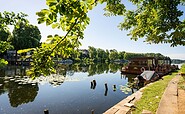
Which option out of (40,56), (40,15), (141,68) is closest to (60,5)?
(40,15)

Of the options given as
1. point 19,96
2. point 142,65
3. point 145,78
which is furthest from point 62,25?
point 142,65

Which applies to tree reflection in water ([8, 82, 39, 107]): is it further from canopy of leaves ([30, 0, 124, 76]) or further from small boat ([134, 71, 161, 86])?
canopy of leaves ([30, 0, 124, 76])

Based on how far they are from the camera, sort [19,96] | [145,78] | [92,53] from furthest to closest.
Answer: [92,53] → [145,78] → [19,96]

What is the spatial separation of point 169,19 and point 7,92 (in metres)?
20.9

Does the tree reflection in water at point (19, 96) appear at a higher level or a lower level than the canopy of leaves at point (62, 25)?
lower

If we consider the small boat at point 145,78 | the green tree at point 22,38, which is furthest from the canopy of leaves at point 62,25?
the green tree at point 22,38

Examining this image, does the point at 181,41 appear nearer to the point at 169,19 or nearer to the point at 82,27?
the point at 169,19

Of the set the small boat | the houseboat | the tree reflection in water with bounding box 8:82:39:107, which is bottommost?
the tree reflection in water with bounding box 8:82:39:107

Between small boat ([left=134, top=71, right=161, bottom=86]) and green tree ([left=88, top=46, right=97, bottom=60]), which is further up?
green tree ([left=88, top=46, right=97, bottom=60])

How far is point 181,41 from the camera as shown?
5.68 metres

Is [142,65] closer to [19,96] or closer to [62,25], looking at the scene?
[19,96]

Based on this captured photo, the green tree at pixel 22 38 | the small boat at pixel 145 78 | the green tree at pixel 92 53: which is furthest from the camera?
the green tree at pixel 92 53

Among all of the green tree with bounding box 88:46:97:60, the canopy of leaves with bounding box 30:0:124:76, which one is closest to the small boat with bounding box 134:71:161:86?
the canopy of leaves with bounding box 30:0:124:76

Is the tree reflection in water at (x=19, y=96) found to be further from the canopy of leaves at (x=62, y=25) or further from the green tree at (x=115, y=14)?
the canopy of leaves at (x=62, y=25)
